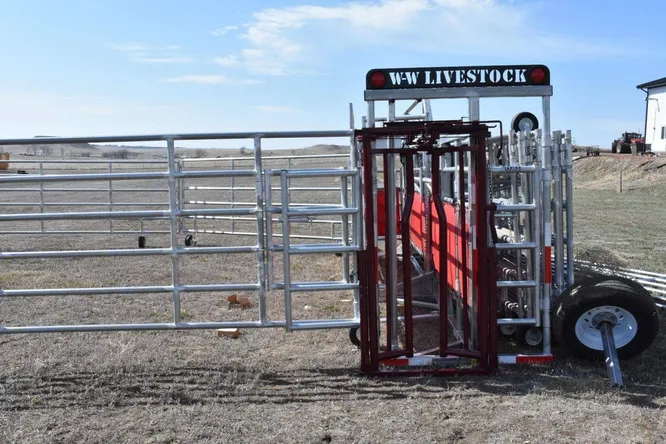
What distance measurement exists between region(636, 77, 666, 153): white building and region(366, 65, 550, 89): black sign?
44159 mm

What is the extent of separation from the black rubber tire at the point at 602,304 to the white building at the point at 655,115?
4389 cm

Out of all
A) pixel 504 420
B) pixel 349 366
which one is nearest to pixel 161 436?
pixel 349 366

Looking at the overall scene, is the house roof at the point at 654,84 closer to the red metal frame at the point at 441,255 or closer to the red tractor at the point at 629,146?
the red tractor at the point at 629,146

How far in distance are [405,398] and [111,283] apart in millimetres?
5816

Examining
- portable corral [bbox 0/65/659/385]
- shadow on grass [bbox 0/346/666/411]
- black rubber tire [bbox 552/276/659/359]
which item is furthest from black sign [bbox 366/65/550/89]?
shadow on grass [bbox 0/346/666/411]

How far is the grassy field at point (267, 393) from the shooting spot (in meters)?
4.17

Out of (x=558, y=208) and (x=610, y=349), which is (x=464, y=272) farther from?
(x=610, y=349)

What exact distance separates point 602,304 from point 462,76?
209 cm

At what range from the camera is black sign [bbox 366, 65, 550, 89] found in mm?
5250

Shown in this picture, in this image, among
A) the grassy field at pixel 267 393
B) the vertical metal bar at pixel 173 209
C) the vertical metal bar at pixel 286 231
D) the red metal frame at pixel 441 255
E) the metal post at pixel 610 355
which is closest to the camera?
the grassy field at pixel 267 393

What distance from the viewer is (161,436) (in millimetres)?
4152

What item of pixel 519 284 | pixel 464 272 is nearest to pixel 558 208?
pixel 519 284

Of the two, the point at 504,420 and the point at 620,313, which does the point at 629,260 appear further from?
the point at 504,420

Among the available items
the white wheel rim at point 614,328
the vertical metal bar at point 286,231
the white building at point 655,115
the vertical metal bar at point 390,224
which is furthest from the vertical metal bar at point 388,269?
the white building at point 655,115
